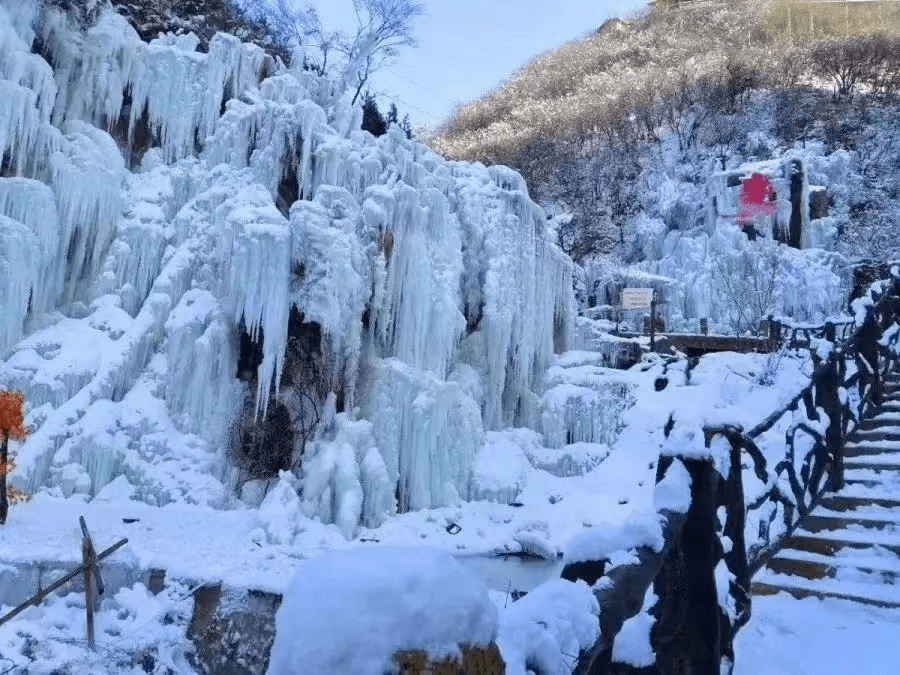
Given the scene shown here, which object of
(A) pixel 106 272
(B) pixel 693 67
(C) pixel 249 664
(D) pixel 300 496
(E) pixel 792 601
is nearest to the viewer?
(E) pixel 792 601

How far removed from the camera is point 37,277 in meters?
11.3

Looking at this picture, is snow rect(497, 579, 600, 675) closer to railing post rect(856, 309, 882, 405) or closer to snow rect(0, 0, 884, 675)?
railing post rect(856, 309, 882, 405)

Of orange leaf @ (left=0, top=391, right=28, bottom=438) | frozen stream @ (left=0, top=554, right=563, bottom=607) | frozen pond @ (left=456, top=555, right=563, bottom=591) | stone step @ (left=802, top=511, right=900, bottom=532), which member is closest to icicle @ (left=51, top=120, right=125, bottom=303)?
orange leaf @ (left=0, top=391, right=28, bottom=438)

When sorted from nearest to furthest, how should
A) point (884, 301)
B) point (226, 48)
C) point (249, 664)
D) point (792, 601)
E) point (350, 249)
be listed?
point (792, 601) → point (884, 301) → point (249, 664) → point (350, 249) → point (226, 48)

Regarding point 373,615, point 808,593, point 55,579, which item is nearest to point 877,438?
point 808,593

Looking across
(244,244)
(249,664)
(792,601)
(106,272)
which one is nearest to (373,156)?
(244,244)

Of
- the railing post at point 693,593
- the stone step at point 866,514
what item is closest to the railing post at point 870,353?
the stone step at point 866,514

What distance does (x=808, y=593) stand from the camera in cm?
363

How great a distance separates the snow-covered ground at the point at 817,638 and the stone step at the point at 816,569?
10.7 inches

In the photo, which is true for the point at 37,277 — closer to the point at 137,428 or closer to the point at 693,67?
the point at 137,428

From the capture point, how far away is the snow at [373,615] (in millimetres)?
1028

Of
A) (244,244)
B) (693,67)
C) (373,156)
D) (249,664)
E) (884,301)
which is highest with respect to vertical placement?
(693,67)

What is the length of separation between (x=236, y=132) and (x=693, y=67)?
38.3 m

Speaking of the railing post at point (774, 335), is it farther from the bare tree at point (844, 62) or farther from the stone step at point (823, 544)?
the bare tree at point (844, 62)
